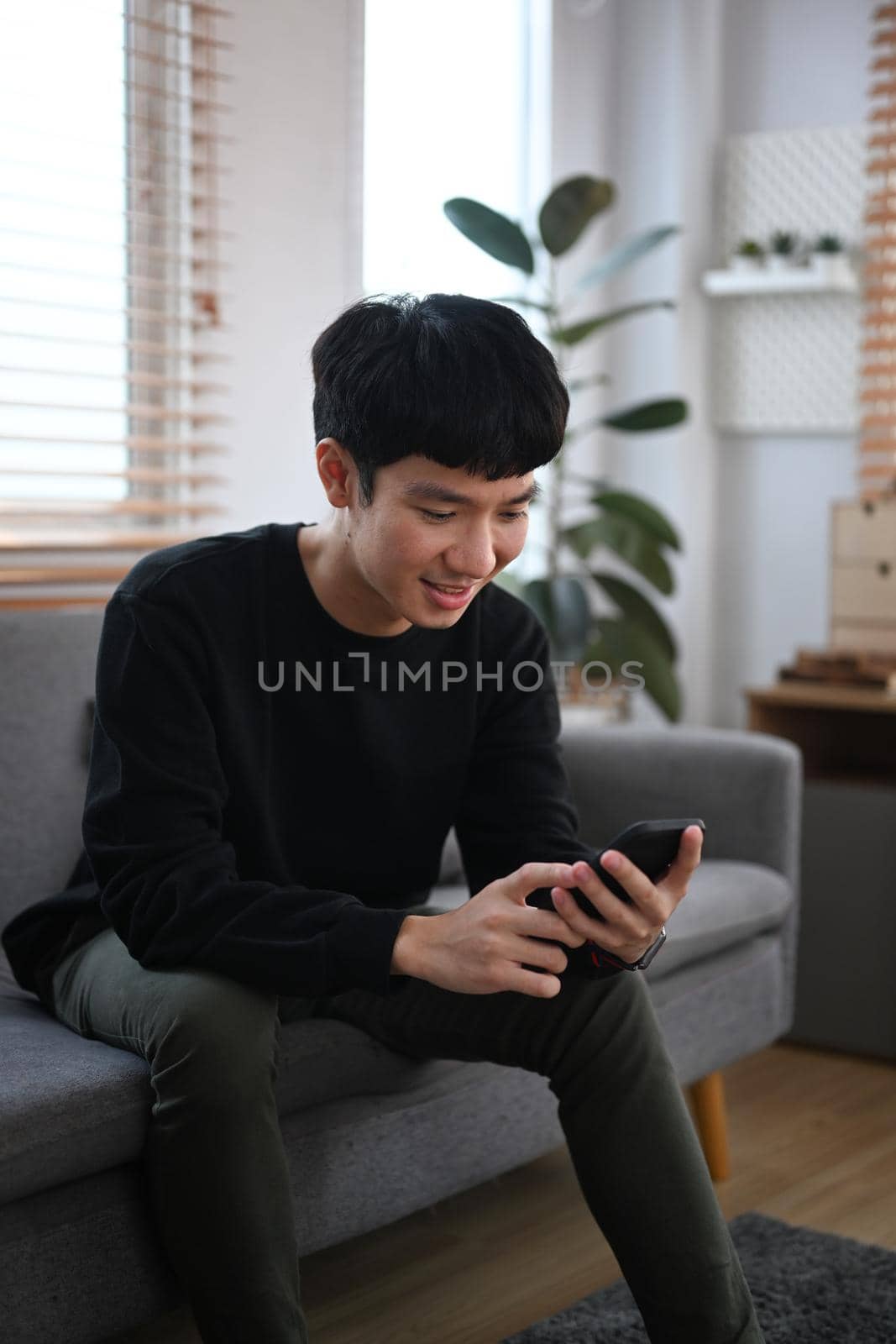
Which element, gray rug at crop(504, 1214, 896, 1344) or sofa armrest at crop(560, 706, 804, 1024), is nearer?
gray rug at crop(504, 1214, 896, 1344)

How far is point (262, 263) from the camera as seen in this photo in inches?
102

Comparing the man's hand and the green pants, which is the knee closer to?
the green pants

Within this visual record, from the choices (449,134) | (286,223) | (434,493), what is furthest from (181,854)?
(449,134)

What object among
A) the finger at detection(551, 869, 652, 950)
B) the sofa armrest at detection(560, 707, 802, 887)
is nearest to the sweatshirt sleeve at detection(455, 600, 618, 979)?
the finger at detection(551, 869, 652, 950)

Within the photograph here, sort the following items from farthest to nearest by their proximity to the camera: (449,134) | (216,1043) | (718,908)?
(449,134) < (718,908) < (216,1043)

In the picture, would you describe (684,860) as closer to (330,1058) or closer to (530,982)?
(530,982)

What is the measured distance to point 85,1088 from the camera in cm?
126

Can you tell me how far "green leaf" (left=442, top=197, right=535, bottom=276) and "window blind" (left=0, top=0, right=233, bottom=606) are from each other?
49 cm

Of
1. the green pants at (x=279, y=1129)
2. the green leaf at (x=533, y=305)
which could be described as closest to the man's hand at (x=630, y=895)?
the green pants at (x=279, y=1129)

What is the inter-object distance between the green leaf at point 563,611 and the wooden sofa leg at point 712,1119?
3.10 feet

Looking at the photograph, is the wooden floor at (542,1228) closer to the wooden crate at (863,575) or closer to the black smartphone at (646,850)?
the black smartphone at (646,850)

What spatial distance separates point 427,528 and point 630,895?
14.0 inches

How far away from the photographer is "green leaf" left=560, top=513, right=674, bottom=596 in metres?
3.00

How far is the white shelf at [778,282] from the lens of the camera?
3.19 m
